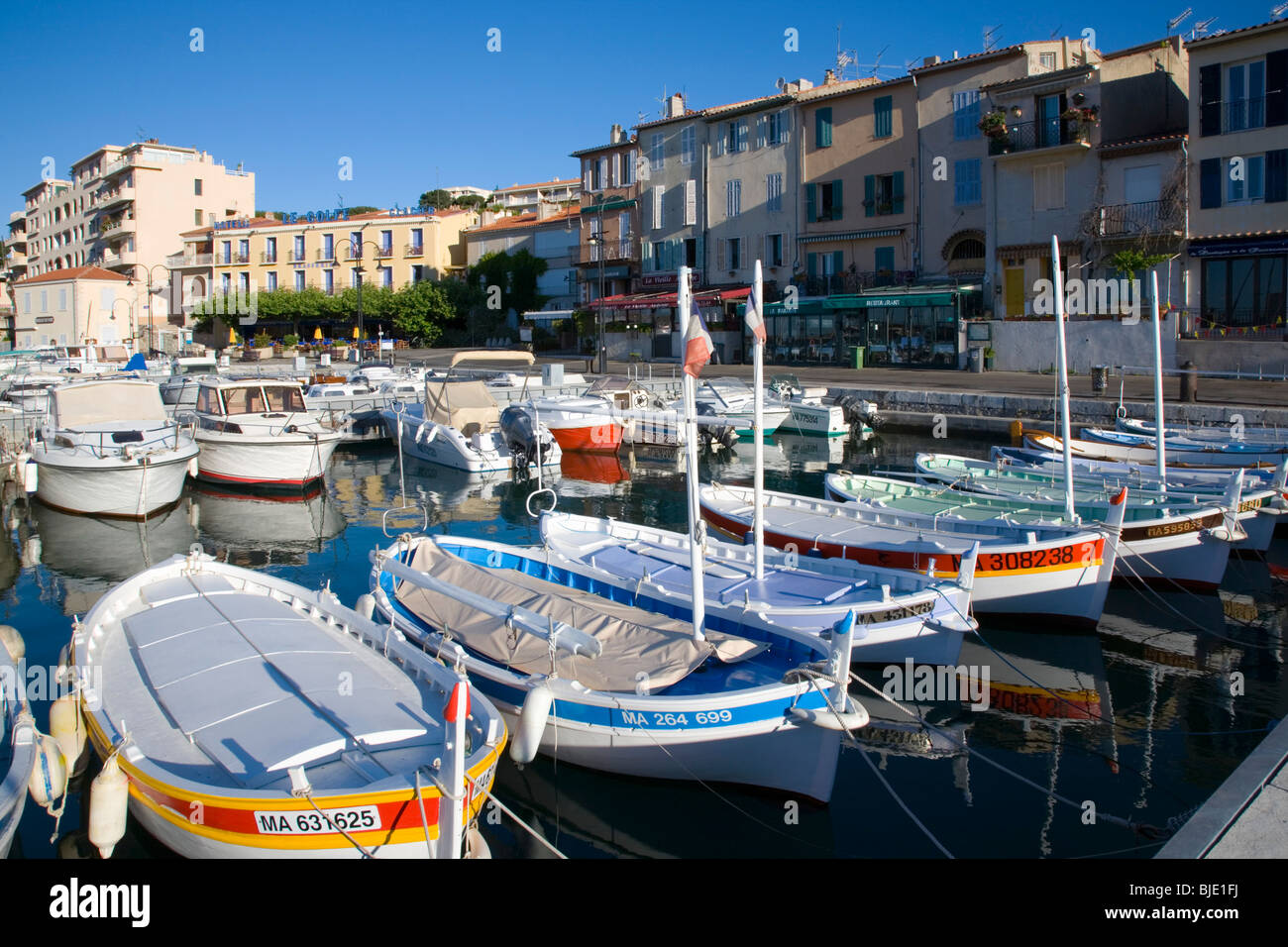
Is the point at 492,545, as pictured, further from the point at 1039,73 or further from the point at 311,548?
the point at 1039,73

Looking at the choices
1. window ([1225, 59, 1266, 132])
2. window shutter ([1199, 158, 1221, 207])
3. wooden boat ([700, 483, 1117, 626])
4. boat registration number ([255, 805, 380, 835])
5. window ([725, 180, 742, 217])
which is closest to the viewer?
boat registration number ([255, 805, 380, 835])

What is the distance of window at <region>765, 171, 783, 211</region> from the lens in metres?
48.7

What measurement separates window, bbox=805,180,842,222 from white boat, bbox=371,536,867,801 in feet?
127

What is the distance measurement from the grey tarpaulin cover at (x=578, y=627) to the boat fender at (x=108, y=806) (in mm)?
3462

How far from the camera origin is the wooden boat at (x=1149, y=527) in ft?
48.2

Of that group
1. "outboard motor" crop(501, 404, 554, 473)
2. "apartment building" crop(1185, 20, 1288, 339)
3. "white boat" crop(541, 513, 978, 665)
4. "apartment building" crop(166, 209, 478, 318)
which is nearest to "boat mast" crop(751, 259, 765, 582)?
"white boat" crop(541, 513, 978, 665)

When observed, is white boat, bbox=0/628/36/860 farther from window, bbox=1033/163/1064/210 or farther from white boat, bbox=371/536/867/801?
window, bbox=1033/163/1064/210

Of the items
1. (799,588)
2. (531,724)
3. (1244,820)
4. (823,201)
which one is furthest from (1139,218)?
(531,724)

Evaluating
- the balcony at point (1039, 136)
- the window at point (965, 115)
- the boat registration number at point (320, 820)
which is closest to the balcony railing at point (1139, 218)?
the balcony at point (1039, 136)

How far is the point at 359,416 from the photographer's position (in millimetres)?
33281

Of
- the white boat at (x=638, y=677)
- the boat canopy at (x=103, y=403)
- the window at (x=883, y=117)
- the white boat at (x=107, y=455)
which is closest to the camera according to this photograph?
the white boat at (x=638, y=677)

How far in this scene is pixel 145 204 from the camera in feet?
255

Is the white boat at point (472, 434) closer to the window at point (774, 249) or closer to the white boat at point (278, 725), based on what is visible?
the white boat at point (278, 725)
